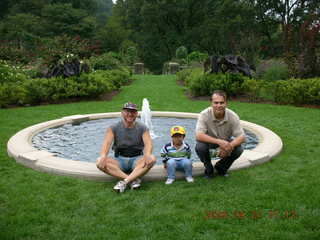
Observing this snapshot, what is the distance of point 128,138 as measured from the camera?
4.23 meters

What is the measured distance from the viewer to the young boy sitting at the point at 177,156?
4.19 meters

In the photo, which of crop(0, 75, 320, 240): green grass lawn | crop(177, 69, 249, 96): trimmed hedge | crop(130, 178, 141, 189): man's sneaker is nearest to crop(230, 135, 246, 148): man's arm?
crop(0, 75, 320, 240): green grass lawn

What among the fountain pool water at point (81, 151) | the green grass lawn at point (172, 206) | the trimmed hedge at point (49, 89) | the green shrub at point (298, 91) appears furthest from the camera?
the trimmed hedge at point (49, 89)

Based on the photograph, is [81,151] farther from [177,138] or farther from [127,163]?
[177,138]

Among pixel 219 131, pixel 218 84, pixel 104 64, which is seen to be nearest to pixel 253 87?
pixel 218 84

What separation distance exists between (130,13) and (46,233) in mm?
41660

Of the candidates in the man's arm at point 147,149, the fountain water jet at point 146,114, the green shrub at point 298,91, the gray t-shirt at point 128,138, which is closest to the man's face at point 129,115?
the gray t-shirt at point 128,138

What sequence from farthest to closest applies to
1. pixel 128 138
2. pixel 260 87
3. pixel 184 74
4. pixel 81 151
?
pixel 184 74 → pixel 260 87 → pixel 81 151 → pixel 128 138

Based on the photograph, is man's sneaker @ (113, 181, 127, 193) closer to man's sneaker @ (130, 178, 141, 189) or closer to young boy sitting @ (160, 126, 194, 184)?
man's sneaker @ (130, 178, 141, 189)

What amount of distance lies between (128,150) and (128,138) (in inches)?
6.3

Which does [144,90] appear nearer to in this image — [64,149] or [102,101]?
[102,101]

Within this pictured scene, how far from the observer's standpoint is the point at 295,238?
2.87 m

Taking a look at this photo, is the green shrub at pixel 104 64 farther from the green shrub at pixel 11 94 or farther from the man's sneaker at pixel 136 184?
the man's sneaker at pixel 136 184

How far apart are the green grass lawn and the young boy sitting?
15 cm
